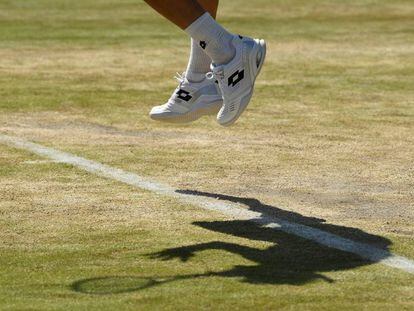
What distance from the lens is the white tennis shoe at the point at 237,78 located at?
795 cm

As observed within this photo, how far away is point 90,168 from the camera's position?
29.2ft

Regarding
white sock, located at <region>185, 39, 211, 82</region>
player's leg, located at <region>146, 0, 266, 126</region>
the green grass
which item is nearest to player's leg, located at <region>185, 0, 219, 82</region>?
white sock, located at <region>185, 39, 211, 82</region>

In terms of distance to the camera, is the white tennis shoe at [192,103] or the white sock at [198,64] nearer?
the white tennis shoe at [192,103]

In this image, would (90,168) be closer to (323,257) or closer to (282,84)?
(323,257)

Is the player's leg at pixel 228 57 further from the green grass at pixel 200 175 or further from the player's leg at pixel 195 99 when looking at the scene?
the green grass at pixel 200 175

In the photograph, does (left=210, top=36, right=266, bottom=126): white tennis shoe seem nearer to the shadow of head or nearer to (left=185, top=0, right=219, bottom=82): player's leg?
(left=185, top=0, right=219, bottom=82): player's leg

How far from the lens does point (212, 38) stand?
7898 mm

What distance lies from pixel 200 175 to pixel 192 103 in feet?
1.78

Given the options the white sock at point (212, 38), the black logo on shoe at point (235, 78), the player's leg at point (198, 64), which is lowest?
the player's leg at point (198, 64)

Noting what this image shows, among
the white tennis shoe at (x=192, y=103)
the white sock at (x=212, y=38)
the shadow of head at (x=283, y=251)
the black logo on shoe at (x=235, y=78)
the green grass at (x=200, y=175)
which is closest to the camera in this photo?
the green grass at (x=200, y=175)

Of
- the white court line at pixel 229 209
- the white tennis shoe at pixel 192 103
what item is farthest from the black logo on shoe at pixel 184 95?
the white court line at pixel 229 209

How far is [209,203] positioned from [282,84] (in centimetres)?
516

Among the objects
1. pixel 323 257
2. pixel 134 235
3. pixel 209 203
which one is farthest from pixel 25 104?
pixel 323 257

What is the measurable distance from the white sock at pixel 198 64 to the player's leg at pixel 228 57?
540 millimetres
